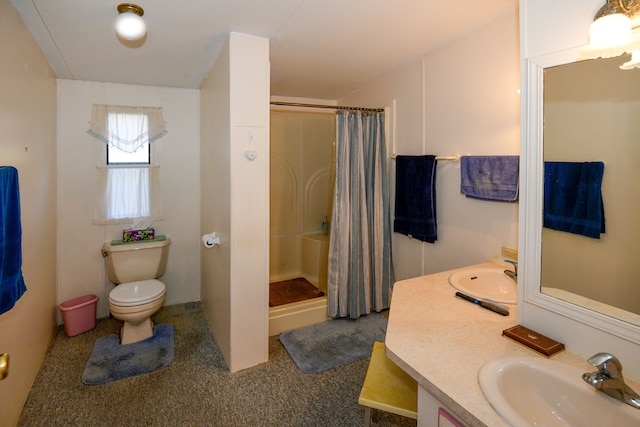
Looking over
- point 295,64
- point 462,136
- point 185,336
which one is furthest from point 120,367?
point 462,136

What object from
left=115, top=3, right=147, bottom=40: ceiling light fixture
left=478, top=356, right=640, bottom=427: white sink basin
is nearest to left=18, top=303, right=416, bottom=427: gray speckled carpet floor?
left=478, top=356, right=640, bottom=427: white sink basin

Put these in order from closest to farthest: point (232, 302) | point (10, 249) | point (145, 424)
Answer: point (10, 249), point (145, 424), point (232, 302)

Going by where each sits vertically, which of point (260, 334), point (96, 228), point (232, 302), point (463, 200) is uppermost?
point (463, 200)

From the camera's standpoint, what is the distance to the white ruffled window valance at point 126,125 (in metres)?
2.92

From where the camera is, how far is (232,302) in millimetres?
2168

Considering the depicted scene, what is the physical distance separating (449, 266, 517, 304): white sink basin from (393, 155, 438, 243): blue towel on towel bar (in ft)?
1.96

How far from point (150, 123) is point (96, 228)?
3.64ft

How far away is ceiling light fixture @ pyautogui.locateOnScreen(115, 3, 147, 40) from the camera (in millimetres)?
1632

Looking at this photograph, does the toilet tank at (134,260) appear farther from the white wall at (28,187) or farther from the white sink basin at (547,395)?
the white sink basin at (547,395)

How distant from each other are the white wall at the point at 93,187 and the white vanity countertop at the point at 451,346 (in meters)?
2.53

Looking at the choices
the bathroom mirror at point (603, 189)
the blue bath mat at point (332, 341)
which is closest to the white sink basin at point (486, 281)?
the bathroom mirror at point (603, 189)

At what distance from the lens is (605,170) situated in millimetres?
1099

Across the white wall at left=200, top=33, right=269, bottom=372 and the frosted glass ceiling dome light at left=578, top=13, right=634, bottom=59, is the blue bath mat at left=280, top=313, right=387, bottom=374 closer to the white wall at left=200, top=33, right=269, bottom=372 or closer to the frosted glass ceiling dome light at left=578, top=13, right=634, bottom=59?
the white wall at left=200, top=33, right=269, bottom=372

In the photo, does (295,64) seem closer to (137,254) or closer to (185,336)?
(137,254)
